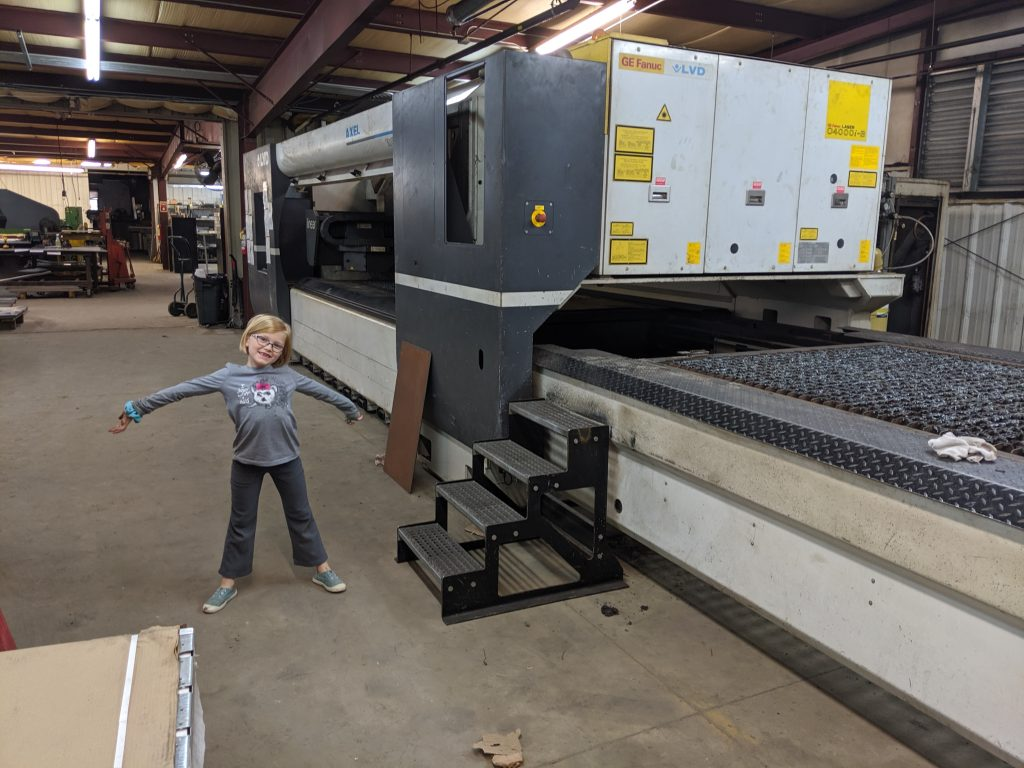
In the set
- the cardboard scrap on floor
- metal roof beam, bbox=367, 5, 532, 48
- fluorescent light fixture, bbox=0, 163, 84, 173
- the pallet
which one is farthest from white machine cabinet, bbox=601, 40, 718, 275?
fluorescent light fixture, bbox=0, 163, 84, 173

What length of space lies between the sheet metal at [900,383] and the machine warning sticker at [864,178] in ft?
2.47

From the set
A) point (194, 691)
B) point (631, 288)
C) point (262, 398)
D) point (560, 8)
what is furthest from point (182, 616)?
point (560, 8)

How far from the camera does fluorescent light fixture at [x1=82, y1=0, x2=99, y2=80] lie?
16.8 ft

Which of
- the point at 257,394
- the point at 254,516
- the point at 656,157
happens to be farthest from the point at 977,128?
the point at 254,516

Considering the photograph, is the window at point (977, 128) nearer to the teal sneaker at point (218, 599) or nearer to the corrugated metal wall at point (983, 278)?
the corrugated metal wall at point (983, 278)

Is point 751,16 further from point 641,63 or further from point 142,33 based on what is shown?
point 142,33

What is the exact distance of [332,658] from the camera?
2285 millimetres

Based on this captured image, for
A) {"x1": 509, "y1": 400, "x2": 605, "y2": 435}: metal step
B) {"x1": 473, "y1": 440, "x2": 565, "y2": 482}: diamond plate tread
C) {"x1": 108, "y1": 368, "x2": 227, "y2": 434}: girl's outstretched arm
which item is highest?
{"x1": 108, "y1": 368, "x2": 227, "y2": 434}: girl's outstretched arm

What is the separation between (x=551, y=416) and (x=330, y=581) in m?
0.98

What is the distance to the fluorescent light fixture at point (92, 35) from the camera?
5.11 metres

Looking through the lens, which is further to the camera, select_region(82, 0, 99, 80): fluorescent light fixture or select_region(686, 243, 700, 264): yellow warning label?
select_region(82, 0, 99, 80): fluorescent light fixture

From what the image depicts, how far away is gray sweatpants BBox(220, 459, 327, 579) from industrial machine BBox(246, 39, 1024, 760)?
47 cm

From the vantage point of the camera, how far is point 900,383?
247 cm

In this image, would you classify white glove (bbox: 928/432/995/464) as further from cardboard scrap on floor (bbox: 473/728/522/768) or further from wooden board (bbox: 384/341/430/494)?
wooden board (bbox: 384/341/430/494)
